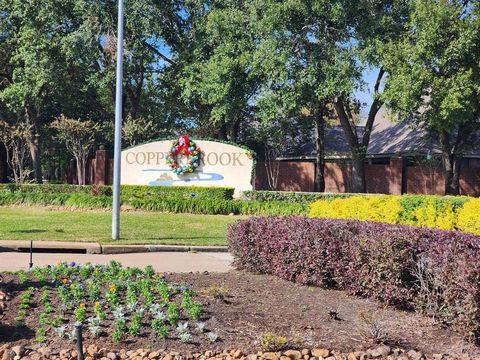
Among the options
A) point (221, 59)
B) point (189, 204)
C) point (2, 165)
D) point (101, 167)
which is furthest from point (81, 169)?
point (2, 165)

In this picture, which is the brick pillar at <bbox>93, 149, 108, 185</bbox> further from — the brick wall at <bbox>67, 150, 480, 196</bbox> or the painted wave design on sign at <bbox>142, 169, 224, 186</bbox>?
the painted wave design on sign at <bbox>142, 169, 224, 186</bbox>

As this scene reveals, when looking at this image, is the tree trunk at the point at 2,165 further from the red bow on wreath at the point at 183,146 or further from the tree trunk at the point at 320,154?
the tree trunk at the point at 320,154

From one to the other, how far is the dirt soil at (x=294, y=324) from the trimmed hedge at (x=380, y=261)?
0.66ft

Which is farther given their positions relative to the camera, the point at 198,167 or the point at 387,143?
the point at 387,143

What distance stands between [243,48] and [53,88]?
12.0 m

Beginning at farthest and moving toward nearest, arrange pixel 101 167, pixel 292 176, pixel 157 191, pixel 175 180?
pixel 292 176 → pixel 101 167 → pixel 175 180 → pixel 157 191

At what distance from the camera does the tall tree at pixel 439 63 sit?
73.4 ft

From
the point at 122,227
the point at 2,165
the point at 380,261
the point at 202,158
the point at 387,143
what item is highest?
the point at 387,143

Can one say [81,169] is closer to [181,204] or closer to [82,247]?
[181,204]

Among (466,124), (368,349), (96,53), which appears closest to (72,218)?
(96,53)

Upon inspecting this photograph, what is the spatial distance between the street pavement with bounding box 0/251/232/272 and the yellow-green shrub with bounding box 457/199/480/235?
16.1ft

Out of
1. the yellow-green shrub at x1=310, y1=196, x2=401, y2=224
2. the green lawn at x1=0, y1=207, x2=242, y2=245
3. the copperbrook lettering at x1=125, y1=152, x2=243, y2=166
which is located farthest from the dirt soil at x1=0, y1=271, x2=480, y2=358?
the copperbrook lettering at x1=125, y1=152, x2=243, y2=166

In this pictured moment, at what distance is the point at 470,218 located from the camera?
39.2ft

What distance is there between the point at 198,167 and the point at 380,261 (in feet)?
66.1
